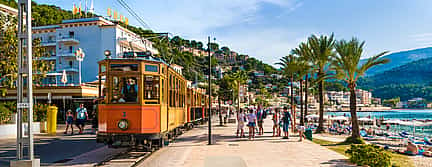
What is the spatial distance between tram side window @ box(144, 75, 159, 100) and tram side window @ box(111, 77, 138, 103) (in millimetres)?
309

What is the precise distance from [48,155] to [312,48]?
21.2 m

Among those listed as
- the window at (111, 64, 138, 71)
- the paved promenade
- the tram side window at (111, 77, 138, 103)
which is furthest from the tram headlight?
the window at (111, 64, 138, 71)

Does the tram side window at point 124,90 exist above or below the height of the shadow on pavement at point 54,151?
above

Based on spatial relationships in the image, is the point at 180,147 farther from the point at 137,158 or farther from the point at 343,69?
the point at 343,69

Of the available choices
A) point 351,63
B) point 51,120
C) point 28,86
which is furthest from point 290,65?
point 28,86

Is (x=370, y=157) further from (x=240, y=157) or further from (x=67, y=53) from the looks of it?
(x=67, y=53)

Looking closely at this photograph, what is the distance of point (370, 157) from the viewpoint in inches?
399

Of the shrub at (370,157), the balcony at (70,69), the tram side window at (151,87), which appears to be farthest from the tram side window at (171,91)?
the balcony at (70,69)

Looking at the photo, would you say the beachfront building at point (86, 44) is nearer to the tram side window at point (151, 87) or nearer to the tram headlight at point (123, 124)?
the tram side window at point (151, 87)

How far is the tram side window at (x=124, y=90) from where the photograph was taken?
11523mm

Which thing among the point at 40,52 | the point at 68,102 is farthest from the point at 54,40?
the point at 40,52

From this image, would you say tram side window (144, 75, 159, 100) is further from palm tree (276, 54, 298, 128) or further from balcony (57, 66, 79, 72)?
balcony (57, 66, 79, 72)

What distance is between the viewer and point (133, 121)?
1142 cm

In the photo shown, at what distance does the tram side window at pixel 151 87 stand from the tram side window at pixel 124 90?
309 mm
